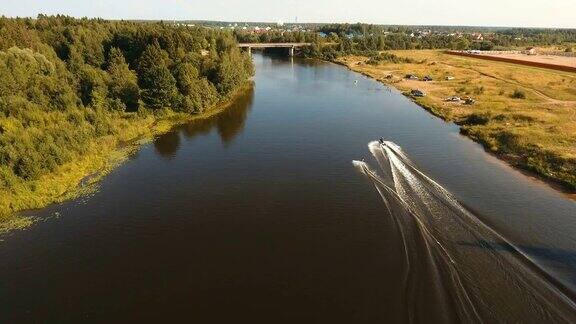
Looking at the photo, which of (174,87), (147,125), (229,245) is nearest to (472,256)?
(229,245)

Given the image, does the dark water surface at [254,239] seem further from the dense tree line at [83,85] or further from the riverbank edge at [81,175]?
the dense tree line at [83,85]

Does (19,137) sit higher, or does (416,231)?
(19,137)

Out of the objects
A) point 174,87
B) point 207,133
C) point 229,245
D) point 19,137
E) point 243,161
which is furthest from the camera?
point 174,87

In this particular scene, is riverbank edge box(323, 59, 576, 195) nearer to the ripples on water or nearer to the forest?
the ripples on water

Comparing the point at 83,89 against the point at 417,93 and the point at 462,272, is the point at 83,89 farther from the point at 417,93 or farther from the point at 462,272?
the point at 417,93

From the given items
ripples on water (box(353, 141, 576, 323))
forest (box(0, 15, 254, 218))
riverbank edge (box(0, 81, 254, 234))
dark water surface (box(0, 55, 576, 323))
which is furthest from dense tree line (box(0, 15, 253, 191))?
ripples on water (box(353, 141, 576, 323))

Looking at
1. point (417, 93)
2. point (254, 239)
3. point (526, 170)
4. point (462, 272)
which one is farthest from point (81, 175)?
point (417, 93)

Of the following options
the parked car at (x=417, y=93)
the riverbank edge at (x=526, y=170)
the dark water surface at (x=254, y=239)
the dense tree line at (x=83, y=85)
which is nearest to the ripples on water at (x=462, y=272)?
the dark water surface at (x=254, y=239)

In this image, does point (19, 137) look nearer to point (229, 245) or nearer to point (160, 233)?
point (160, 233)
